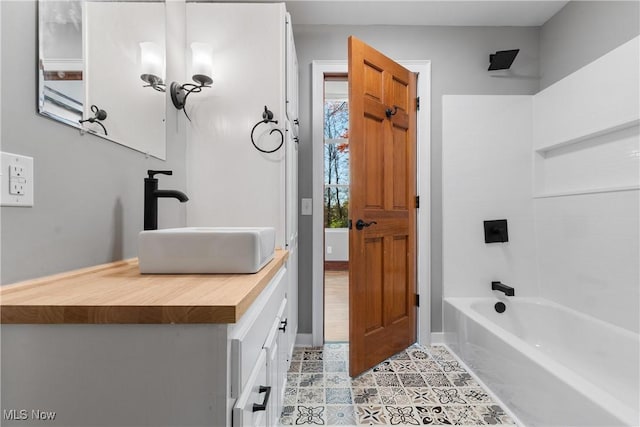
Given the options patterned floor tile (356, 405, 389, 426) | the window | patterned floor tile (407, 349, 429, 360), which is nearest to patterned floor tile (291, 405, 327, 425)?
patterned floor tile (356, 405, 389, 426)

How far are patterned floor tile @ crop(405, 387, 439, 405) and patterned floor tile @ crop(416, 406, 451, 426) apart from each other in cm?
4

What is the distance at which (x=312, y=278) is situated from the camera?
238 cm

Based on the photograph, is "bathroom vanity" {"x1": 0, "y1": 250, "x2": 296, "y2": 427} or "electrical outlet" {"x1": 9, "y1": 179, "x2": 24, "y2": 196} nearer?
"bathroom vanity" {"x1": 0, "y1": 250, "x2": 296, "y2": 427}

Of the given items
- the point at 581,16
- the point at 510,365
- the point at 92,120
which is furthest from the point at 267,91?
the point at 581,16

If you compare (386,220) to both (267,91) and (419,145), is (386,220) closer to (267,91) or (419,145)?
(419,145)

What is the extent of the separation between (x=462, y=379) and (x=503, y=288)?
2.55 feet

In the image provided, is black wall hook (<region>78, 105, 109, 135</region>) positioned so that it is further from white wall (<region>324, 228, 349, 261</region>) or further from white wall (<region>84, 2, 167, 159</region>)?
white wall (<region>324, 228, 349, 261</region>)

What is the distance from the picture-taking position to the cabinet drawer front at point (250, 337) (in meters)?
0.61

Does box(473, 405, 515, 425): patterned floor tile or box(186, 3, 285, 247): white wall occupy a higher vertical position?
box(186, 3, 285, 247): white wall

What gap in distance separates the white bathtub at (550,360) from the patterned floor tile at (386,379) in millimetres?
494

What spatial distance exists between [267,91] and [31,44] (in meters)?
1.08

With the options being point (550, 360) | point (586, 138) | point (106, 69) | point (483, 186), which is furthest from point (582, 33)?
point (106, 69)

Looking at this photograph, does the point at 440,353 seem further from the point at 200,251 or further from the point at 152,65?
the point at 152,65

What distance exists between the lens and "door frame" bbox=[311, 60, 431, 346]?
236 cm
